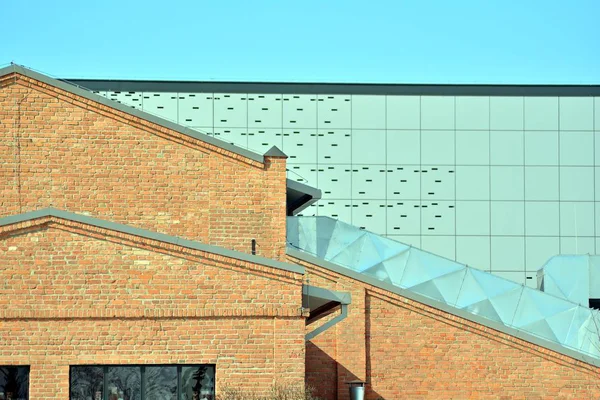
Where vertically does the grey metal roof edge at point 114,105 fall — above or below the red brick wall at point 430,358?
above

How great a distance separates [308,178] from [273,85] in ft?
15.4

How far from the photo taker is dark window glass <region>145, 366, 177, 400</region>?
2692cm

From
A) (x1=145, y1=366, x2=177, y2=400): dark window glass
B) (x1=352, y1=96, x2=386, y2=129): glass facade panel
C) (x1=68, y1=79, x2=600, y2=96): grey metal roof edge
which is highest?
(x1=68, y1=79, x2=600, y2=96): grey metal roof edge

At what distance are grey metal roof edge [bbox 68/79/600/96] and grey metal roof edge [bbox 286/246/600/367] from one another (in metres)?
21.6

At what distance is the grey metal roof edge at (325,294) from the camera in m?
29.4

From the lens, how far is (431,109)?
191 feet

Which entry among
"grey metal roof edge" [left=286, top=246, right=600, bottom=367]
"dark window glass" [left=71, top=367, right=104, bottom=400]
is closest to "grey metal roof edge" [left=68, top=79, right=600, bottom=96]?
"grey metal roof edge" [left=286, top=246, right=600, bottom=367]

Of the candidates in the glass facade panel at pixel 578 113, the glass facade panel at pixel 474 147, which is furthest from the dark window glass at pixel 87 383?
the glass facade panel at pixel 578 113

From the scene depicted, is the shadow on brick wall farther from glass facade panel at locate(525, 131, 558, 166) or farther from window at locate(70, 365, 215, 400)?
glass facade panel at locate(525, 131, 558, 166)

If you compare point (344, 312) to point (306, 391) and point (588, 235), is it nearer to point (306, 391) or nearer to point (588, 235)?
point (306, 391)

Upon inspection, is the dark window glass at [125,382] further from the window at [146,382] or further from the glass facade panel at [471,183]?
the glass facade panel at [471,183]

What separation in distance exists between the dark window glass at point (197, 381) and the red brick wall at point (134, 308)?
0.98 feet

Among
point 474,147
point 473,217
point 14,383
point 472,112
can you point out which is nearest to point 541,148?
point 474,147

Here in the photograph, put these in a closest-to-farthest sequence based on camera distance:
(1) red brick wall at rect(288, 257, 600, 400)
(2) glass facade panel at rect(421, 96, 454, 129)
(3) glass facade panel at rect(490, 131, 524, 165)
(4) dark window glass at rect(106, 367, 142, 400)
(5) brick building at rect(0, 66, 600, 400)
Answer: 1. (5) brick building at rect(0, 66, 600, 400)
2. (4) dark window glass at rect(106, 367, 142, 400)
3. (1) red brick wall at rect(288, 257, 600, 400)
4. (2) glass facade panel at rect(421, 96, 454, 129)
5. (3) glass facade panel at rect(490, 131, 524, 165)
